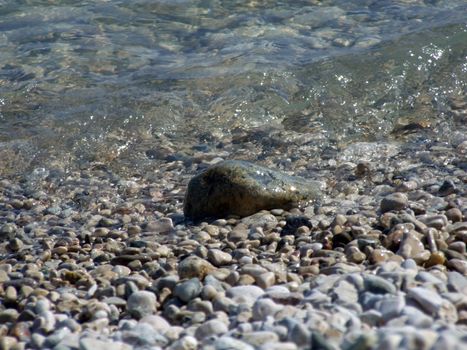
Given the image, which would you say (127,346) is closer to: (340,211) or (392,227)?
(392,227)

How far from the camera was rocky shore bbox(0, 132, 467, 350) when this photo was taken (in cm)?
320

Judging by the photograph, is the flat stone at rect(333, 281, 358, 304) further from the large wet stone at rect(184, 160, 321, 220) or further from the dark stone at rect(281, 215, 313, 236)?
the large wet stone at rect(184, 160, 321, 220)

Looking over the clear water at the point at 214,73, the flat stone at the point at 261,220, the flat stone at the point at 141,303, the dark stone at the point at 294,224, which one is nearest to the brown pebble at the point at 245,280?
the flat stone at the point at 141,303

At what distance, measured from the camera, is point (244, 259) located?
433cm

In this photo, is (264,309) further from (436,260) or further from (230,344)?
(436,260)

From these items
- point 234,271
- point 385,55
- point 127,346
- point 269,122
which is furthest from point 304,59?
point 127,346

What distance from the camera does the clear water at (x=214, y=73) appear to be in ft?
23.2

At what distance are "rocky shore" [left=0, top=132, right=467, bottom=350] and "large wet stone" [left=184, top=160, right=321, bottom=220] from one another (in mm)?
91

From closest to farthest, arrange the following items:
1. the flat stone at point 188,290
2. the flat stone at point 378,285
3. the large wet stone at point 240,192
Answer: the flat stone at point 378,285
the flat stone at point 188,290
the large wet stone at point 240,192

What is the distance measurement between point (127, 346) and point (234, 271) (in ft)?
2.93

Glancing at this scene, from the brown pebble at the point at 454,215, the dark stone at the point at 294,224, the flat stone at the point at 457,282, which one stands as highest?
the flat stone at the point at 457,282

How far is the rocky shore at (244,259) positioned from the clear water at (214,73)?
1.36 ft

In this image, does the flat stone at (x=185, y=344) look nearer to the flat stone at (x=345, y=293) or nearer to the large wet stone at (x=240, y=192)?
the flat stone at (x=345, y=293)

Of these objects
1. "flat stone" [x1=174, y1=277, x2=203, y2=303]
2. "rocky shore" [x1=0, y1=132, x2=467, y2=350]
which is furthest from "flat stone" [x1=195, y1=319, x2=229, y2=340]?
"flat stone" [x1=174, y1=277, x2=203, y2=303]
